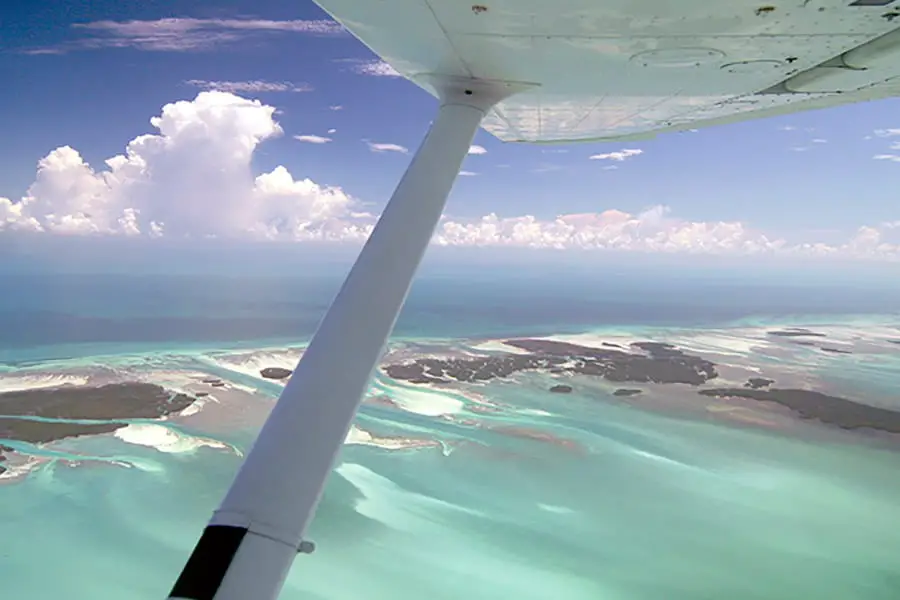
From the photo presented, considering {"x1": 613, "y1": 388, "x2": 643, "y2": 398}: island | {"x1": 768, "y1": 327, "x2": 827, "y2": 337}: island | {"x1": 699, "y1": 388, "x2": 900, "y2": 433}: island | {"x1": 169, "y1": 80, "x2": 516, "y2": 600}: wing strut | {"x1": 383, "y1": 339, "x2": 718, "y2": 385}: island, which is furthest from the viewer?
{"x1": 768, "y1": 327, "x2": 827, "y2": 337}: island

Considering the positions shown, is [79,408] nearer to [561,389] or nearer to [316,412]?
[561,389]

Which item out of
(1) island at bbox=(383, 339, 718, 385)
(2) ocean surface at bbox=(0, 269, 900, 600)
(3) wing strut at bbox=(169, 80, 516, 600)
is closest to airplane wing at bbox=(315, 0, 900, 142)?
(3) wing strut at bbox=(169, 80, 516, 600)

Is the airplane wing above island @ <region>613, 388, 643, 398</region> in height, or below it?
above

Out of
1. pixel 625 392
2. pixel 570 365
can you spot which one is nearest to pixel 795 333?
pixel 570 365

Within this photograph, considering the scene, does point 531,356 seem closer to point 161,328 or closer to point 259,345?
point 259,345

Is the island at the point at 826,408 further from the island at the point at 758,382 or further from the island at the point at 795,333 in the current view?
the island at the point at 795,333

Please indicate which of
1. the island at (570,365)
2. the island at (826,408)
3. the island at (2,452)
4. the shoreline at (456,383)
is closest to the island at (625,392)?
the shoreline at (456,383)

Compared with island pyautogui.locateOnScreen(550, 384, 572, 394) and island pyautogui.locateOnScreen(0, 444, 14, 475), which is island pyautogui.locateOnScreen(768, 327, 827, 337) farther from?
island pyautogui.locateOnScreen(0, 444, 14, 475)
